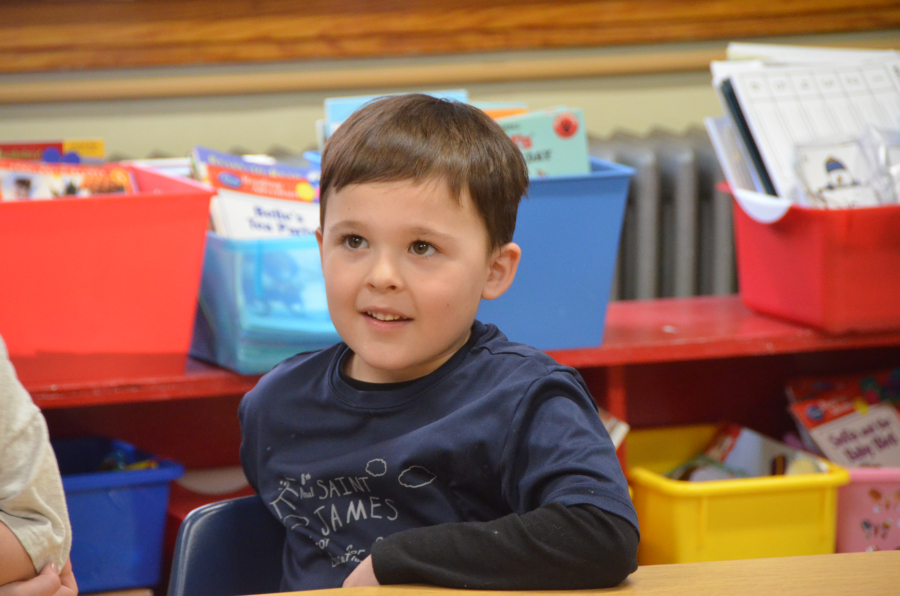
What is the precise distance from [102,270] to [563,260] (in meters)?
0.60

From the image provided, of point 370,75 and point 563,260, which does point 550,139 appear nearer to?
point 563,260

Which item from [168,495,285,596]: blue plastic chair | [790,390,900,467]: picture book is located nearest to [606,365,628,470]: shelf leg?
[790,390,900,467]: picture book

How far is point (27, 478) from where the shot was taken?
2.48ft

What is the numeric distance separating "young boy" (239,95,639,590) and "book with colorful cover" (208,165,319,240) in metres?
0.33

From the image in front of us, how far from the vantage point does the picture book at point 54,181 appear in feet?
3.81

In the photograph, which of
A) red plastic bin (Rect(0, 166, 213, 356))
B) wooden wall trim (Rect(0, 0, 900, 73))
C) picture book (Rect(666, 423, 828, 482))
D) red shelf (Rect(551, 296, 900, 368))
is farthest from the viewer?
wooden wall trim (Rect(0, 0, 900, 73))

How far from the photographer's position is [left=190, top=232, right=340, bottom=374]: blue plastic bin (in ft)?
3.79

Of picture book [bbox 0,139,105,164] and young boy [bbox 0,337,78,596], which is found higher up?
picture book [bbox 0,139,105,164]

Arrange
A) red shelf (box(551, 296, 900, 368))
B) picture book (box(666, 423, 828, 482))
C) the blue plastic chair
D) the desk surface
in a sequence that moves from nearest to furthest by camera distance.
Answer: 1. the desk surface
2. the blue plastic chair
3. red shelf (box(551, 296, 900, 368))
4. picture book (box(666, 423, 828, 482))

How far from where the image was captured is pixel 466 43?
202cm

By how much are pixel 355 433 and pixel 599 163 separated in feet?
2.11

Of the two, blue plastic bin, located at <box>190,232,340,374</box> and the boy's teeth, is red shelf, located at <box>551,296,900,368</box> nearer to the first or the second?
blue plastic bin, located at <box>190,232,340,374</box>

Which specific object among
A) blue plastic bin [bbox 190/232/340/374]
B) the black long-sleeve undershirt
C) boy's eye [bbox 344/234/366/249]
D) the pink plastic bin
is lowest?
the pink plastic bin

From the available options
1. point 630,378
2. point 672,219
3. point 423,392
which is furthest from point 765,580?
point 672,219
